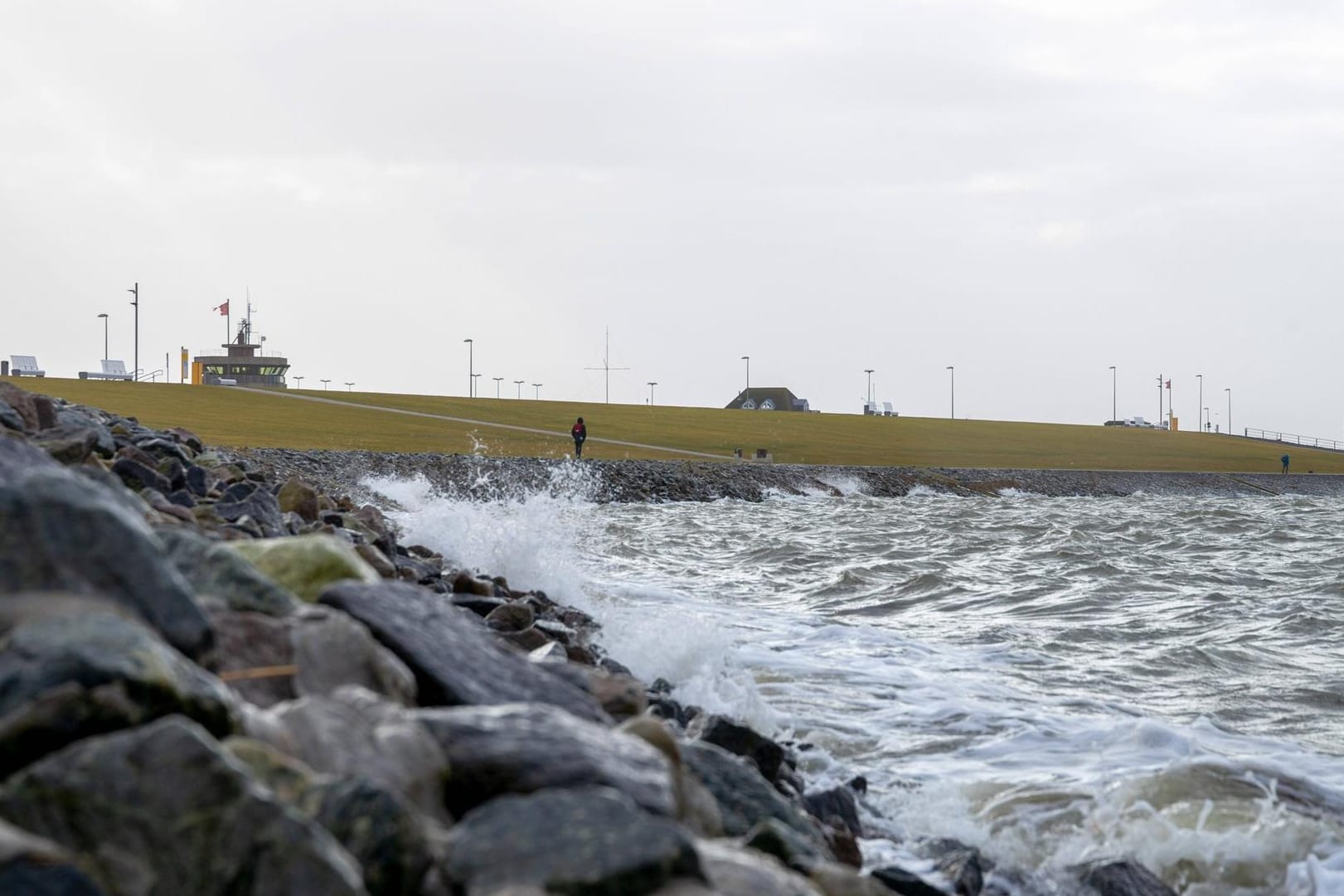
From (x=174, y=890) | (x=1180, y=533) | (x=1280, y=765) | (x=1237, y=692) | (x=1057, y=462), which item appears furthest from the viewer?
(x=1057, y=462)

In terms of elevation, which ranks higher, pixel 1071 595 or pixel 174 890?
pixel 174 890

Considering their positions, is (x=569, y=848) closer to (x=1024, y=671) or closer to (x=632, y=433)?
(x=1024, y=671)

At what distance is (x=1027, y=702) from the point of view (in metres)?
8.34

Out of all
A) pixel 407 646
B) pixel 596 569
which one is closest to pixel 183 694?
pixel 407 646

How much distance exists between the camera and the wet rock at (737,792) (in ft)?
13.3

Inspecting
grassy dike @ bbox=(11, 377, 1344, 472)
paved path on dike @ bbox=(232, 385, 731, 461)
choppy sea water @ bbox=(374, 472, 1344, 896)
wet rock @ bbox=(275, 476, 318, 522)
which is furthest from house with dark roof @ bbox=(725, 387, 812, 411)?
wet rock @ bbox=(275, 476, 318, 522)

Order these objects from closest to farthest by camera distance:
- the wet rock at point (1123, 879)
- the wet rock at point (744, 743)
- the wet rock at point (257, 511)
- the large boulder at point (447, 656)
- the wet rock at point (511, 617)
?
1. the large boulder at point (447, 656)
2. the wet rock at point (1123, 879)
3. the wet rock at point (744, 743)
4. the wet rock at point (257, 511)
5. the wet rock at point (511, 617)

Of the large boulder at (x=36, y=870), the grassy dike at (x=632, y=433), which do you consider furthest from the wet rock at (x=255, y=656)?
the grassy dike at (x=632, y=433)

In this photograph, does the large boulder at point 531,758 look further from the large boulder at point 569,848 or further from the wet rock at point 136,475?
the wet rock at point 136,475

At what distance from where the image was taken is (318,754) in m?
3.07

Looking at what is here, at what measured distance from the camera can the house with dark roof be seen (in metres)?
111

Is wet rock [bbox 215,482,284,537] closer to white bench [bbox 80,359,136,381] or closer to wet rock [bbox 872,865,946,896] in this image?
wet rock [bbox 872,865,946,896]

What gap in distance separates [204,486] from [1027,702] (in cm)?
608

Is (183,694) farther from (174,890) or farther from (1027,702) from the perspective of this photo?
(1027,702)
